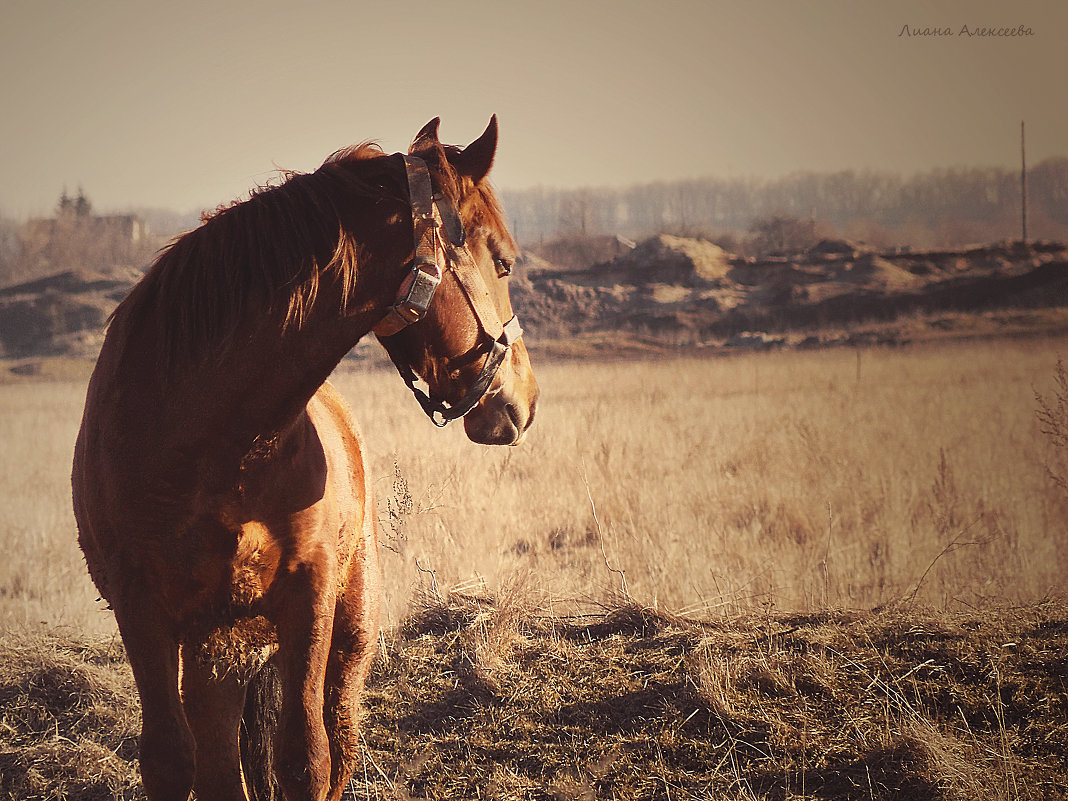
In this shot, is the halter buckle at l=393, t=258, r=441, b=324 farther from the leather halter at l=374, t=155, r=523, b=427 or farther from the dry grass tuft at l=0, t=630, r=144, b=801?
the dry grass tuft at l=0, t=630, r=144, b=801

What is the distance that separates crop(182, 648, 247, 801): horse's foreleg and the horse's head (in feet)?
4.63

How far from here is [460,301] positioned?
7.25ft

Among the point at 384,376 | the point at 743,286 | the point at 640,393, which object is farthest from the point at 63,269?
the point at 640,393

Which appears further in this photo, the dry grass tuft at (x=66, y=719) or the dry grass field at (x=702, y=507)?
the dry grass field at (x=702, y=507)

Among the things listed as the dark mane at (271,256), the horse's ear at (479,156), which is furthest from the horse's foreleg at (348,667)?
the horse's ear at (479,156)

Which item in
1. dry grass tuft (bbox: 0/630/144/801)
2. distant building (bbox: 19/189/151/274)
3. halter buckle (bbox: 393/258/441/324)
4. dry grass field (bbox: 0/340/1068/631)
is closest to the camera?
halter buckle (bbox: 393/258/441/324)

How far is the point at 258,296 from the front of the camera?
2.12 m

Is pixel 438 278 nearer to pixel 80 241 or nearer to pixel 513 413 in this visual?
pixel 513 413

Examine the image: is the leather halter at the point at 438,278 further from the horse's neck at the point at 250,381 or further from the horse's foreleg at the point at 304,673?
the horse's foreleg at the point at 304,673

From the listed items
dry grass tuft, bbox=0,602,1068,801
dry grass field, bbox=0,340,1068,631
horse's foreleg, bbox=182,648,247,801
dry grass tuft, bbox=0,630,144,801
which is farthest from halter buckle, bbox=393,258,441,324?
dry grass field, bbox=0,340,1068,631

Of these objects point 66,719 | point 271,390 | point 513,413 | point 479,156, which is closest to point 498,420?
point 513,413

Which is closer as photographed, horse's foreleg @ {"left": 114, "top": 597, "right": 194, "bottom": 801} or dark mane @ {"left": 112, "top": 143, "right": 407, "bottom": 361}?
dark mane @ {"left": 112, "top": 143, "right": 407, "bottom": 361}

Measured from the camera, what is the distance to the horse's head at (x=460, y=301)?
2.10 meters

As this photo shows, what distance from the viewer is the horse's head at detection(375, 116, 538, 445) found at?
2.10 meters
